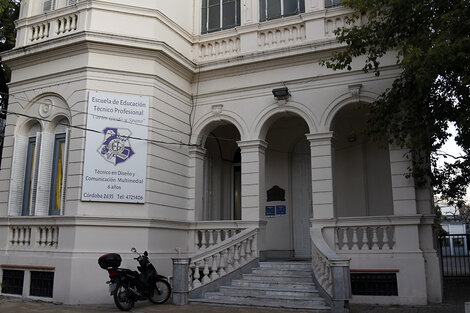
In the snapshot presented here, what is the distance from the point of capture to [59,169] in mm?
11594

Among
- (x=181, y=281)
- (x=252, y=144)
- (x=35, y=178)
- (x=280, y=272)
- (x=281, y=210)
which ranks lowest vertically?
(x=181, y=281)

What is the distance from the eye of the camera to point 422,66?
→ 7957 mm

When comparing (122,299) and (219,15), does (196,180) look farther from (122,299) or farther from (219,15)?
(219,15)

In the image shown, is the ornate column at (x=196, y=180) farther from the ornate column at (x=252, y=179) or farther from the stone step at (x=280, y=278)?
the stone step at (x=280, y=278)

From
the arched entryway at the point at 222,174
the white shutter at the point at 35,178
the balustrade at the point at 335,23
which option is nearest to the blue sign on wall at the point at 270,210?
the arched entryway at the point at 222,174

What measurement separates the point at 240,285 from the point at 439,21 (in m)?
6.84

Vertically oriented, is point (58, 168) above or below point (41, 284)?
above

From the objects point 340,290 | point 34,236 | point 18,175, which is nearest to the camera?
point 340,290

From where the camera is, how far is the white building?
10.6 m

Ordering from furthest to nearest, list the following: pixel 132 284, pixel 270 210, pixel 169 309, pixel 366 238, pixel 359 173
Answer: pixel 270 210 → pixel 359 173 → pixel 366 238 → pixel 132 284 → pixel 169 309

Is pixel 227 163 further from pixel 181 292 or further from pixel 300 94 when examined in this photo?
pixel 181 292

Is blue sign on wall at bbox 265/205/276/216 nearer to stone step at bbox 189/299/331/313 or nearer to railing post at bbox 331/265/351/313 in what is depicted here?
stone step at bbox 189/299/331/313

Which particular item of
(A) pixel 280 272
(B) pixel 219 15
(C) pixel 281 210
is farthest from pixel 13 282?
(B) pixel 219 15

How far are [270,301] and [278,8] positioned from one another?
8529 millimetres
